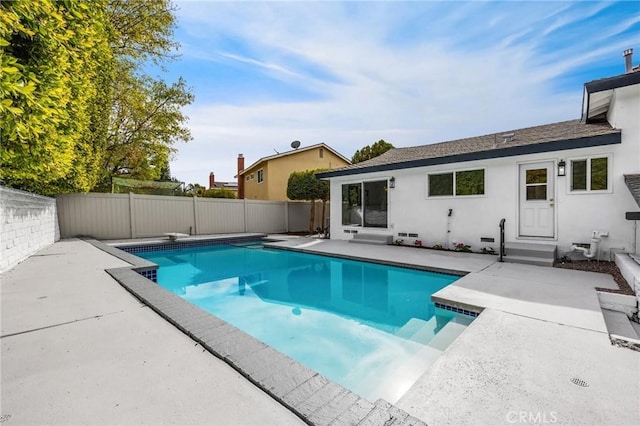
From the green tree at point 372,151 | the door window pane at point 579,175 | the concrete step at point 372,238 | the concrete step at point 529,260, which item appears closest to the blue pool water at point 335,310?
the concrete step at point 529,260

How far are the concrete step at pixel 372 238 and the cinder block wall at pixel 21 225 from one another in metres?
8.98

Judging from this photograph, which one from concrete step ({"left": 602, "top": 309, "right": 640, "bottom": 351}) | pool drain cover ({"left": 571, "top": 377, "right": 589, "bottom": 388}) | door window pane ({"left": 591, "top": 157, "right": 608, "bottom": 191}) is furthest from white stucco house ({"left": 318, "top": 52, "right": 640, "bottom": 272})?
pool drain cover ({"left": 571, "top": 377, "right": 589, "bottom": 388})

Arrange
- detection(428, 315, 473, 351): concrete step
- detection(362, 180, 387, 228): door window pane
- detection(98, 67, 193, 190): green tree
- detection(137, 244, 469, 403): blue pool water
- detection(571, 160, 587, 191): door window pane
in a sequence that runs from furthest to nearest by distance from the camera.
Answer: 1. detection(98, 67, 193, 190): green tree
2. detection(362, 180, 387, 228): door window pane
3. detection(571, 160, 587, 191): door window pane
4. detection(428, 315, 473, 351): concrete step
5. detection(137, 244, 469, 403): blue pool water

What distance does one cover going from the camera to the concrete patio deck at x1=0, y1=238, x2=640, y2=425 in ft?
5.13

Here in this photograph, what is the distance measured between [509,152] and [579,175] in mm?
1544

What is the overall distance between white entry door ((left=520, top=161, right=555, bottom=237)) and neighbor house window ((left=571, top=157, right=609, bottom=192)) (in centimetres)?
44

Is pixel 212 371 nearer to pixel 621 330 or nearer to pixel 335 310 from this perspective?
pixel 335 310

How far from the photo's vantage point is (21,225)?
5461 mm

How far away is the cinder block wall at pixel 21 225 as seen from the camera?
14.9 feet

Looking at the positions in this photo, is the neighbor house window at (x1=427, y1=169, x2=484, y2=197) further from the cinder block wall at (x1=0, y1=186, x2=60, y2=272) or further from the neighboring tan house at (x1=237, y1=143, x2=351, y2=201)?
the neighboring tan house at (x1=237, y1=143, x2=351, y2=201)

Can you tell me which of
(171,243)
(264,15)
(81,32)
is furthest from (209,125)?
(81,32)

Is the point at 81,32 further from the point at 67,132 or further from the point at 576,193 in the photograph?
the point at 576,193

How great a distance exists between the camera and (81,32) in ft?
10.5

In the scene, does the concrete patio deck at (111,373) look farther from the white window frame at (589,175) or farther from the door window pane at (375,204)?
the door window pane at (375,204)
